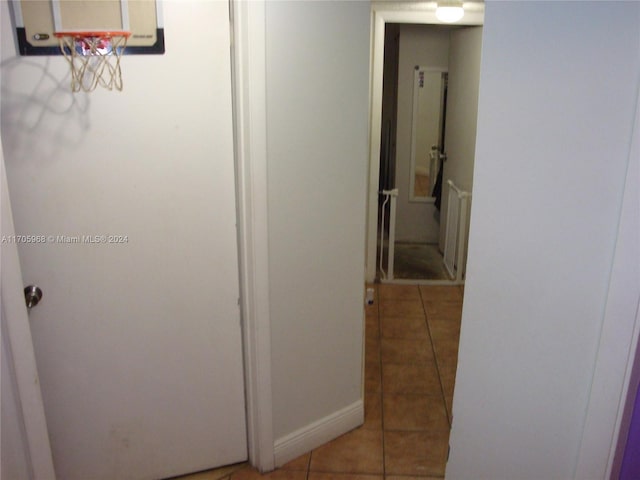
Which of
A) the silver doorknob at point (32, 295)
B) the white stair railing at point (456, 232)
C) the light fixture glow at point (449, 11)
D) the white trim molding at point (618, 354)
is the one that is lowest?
the white stair railing at point (456, 232)

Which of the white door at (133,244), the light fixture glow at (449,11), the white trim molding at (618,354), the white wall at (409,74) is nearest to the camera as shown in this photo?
the white trim molding at (618,354)

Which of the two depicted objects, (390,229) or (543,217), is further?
(390,229)

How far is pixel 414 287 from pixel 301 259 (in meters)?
2.42

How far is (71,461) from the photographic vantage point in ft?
7.61

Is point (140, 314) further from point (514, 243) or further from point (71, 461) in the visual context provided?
point (514, 243)

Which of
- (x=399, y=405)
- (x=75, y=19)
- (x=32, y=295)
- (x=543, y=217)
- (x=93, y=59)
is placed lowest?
(x=399, y=405)

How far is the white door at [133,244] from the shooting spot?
2.02 m

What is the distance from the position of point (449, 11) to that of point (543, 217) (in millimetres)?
3294

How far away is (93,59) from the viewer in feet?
6.48

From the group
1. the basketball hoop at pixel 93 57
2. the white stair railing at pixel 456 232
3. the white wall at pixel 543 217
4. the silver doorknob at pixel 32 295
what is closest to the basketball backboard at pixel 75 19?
the basketball hoop at pixel 93 57

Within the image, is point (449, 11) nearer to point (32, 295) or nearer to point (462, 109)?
point (462, 109)

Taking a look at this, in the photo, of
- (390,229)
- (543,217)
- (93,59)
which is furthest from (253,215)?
(390,229)

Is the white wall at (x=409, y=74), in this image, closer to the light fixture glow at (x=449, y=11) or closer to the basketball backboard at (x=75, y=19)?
the light fixture glow at (x=449, y=11)

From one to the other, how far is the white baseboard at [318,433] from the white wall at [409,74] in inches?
121
